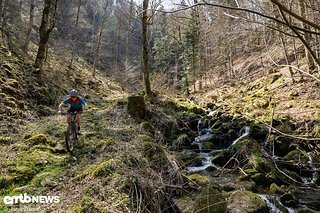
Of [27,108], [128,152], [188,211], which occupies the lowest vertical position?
[188,211]

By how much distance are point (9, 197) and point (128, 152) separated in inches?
117

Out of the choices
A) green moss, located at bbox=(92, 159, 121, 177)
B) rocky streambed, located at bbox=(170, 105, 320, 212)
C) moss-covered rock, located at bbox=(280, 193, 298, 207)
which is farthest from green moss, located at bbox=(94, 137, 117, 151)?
moss-covered rock, located at bbox=(280, 193, 298, 207)

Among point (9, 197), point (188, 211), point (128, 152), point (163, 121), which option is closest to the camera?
point (9, 197)

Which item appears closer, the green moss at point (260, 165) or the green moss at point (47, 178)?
the green moss at point (47, 178)

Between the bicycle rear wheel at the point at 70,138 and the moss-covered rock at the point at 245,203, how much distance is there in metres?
4.42

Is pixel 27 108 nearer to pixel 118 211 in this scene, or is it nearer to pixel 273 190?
pixel 118 211

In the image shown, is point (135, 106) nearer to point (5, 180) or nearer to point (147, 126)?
point (147, 126)

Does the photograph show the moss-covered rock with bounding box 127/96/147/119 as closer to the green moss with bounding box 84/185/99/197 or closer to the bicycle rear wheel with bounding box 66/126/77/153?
the bicycle rear wheel with bounding box 66/126/77/153

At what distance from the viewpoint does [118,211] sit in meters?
4.35

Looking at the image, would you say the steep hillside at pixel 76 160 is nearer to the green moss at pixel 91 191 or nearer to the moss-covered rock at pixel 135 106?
the green moss at pixel 91 191

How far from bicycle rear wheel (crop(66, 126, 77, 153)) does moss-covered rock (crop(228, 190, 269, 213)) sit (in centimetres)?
442

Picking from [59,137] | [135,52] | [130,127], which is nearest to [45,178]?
[59,137]

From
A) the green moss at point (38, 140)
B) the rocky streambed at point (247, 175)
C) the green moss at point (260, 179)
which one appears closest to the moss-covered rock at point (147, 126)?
the rocky streambed at point (247, 175)

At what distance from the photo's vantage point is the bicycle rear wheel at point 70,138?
286 inches
